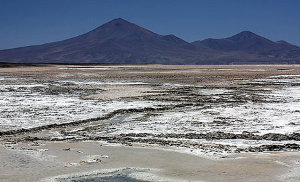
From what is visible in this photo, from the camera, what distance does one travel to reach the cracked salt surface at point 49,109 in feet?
51.2

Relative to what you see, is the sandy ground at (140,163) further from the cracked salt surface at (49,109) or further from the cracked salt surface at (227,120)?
the cracked salt surface at (49,109)

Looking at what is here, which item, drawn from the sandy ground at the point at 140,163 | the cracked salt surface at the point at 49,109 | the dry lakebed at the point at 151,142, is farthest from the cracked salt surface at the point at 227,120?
the sandy ground at the point at 140,163

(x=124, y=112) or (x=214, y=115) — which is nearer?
(x=214, y=115)

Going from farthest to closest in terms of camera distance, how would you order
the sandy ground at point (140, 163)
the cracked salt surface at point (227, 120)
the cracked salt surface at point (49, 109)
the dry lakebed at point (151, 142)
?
the cracked salt surface at point (49, 109) → the cracked salt surface at point (227, 120) → the dry lakebed at point (151, 142) → the sandy ground at point (140, 163)

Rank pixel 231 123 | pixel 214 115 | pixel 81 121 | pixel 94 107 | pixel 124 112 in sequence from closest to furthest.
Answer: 1. pixel 231 123
2. pixel 81 121
3. pixel 214 115
4. pixel 124 112
5. pixel 94 107

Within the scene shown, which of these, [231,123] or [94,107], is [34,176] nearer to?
[231,123]

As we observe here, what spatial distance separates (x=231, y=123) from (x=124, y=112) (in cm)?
508

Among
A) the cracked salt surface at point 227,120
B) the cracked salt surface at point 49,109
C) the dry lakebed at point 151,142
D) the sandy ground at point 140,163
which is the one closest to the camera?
the sandy ground at point 140,163

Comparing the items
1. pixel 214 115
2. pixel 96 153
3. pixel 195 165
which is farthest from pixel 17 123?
pixel 195 165

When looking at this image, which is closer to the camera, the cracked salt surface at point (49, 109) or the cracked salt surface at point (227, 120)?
the cracked salt surface at point (227, 120)

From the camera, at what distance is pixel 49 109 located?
19.0 meters

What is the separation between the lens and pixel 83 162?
9547 millimetres

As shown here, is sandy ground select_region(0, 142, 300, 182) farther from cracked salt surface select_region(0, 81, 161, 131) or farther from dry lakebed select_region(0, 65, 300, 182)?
cracked salt surface select_region(0, 81, 161, 131)

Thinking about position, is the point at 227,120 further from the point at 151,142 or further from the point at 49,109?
the point at 49,109
